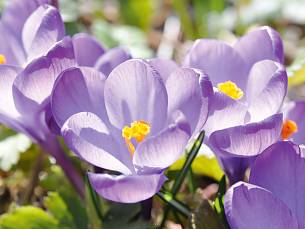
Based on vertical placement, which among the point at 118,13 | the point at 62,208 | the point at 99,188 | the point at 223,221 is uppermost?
the point at 99,188

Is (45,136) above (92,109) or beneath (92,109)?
beneath

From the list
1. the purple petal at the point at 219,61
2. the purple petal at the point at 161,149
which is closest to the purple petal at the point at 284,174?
the purple petal at the point at 161,149

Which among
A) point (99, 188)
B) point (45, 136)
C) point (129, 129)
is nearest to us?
point (99, 188)

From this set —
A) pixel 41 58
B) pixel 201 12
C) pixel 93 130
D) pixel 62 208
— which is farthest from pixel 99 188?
pixel 201 12

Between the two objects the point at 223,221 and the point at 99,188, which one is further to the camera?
the point at 223,221

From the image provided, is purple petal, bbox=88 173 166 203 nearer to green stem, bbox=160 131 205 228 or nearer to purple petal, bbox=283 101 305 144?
green stem, bbox=160 131 205 228

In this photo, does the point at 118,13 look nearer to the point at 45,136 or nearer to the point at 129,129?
the point at 45,136
